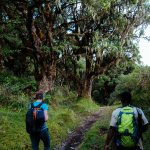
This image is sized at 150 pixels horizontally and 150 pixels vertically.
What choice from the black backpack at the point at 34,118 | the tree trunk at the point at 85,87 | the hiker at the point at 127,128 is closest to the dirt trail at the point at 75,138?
the black backpack at the point at 34,118

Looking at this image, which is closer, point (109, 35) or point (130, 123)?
point (130, 123)

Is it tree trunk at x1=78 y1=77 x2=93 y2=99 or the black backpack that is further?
tree trunk at x1=78 y1=77 x2=93 y2=99

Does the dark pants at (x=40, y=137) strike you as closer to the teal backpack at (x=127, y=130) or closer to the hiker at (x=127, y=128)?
the hiker at (x=127, y=128)

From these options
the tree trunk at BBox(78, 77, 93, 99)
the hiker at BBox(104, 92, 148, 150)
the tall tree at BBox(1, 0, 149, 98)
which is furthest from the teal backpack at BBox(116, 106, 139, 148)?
the tree trunk at BBox(78, 77, 93, 99)

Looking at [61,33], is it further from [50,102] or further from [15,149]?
[15,149]

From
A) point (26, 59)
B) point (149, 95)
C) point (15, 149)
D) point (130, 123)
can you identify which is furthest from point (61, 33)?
point (130, 123)

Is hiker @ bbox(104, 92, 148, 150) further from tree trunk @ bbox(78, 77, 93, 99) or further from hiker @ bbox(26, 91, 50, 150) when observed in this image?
tree trunk @ bbox(78, 77, 93, 99)

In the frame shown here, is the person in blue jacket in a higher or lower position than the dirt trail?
higher

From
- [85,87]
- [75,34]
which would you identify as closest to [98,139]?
[75,34]

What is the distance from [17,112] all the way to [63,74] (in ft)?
43.9

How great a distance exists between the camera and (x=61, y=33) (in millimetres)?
20359

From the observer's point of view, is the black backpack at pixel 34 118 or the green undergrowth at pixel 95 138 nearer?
the black backpack at pixel 34 118

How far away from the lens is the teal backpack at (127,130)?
5.54 meters

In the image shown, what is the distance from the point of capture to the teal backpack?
554 centimetres
